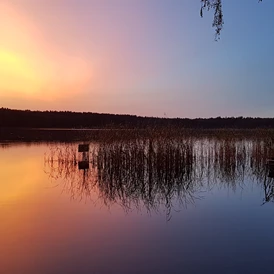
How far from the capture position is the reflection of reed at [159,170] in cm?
877

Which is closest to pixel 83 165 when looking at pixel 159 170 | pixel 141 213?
pixel 159 170

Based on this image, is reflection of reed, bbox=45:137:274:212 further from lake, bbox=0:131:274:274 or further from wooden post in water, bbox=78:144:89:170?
wooden post in water, bbox=78:144:89:170

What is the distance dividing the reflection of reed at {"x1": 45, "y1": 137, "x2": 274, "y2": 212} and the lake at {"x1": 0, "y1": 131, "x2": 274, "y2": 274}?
0.03 metres

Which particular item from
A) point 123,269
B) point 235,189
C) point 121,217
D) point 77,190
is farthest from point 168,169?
point 123,269

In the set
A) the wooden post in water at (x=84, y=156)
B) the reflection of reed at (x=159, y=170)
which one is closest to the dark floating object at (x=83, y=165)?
the wooden post in water at (x=84, y=156)

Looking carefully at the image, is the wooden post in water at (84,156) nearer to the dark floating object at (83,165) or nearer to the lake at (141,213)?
the dark floating object at (83,165)

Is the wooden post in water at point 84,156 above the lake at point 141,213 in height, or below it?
above

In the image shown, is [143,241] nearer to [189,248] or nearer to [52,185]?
[189,248]

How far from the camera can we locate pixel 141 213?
269 inches

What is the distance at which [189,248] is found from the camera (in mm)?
4840

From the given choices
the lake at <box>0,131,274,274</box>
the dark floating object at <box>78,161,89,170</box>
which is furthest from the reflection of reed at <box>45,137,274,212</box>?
the dark floating object at <box>78,161,89,170</box>

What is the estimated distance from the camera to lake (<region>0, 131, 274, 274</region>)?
4395 millimetres

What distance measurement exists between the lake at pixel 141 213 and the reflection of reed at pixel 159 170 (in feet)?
0.10

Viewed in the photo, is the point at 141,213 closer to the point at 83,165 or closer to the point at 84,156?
the point at 83,165
